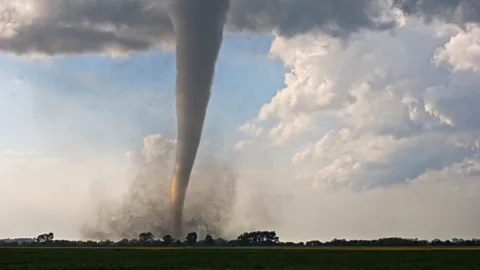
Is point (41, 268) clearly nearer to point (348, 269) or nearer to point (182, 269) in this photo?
point (182, 269)

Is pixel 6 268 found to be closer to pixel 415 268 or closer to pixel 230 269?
pixel 230 269

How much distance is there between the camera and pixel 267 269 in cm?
5469

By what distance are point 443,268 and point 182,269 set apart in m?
27.2

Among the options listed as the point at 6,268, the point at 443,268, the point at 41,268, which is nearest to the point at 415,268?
the point at 443,268

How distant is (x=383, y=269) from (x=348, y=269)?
3.64m

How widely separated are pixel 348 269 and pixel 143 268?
21.0m

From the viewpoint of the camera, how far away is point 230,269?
54750 millimetres

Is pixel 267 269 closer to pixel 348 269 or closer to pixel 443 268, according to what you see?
pixel 348 269

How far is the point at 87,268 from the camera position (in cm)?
5741

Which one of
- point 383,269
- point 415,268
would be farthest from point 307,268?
point 415,268

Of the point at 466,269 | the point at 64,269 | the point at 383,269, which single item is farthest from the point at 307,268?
the point at 64,269

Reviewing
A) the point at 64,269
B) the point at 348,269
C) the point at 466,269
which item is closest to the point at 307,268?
the point at 348,269

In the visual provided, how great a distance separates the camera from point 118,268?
187 feet

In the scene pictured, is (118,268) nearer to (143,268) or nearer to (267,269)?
(143,268)
